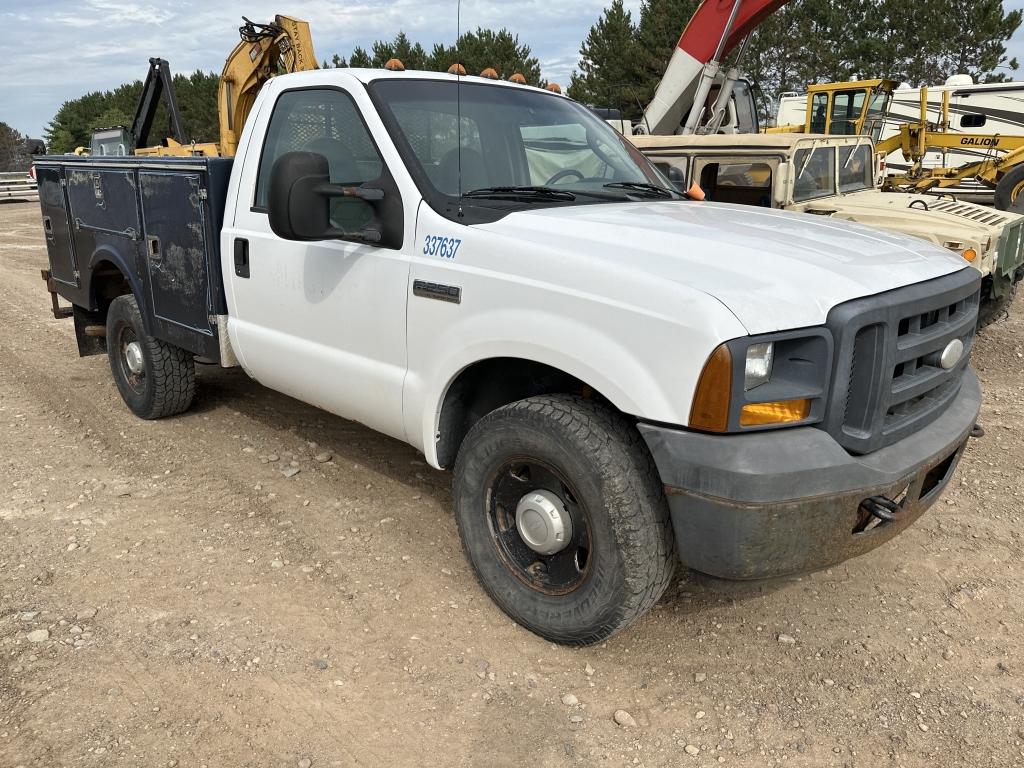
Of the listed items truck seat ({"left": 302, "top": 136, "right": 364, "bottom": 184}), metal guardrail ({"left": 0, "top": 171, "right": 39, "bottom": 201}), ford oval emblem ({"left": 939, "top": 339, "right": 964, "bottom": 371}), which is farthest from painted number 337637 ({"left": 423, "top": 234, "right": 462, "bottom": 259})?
metal guardrail ({"left": 0, "top": 171, "right": 39, "bottom": 201})

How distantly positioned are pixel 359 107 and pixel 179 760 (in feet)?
8.20

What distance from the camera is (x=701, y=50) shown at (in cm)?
1025

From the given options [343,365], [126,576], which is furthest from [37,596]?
[343,365]

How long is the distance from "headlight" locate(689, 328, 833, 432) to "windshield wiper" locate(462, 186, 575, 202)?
1305 mm

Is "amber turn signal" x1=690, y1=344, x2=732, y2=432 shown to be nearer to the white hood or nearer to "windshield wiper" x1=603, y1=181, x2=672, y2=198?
the white hood

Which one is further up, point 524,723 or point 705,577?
point 705,577

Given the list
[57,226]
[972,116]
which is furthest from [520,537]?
[972,116]

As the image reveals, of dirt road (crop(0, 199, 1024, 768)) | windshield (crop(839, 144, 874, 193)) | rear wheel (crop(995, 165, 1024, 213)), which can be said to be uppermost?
windshield (crop(839, 144, 874, 193))

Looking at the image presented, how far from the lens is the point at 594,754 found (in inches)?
99.2

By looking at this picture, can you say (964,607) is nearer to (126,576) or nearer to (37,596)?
(126,576)

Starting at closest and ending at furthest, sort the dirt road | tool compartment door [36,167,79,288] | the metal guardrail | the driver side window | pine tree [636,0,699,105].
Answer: the dirt road
the driver side window
tool compartment door [36,167,79,288]
the metal guardrail
pine tree [636,0,699,105]

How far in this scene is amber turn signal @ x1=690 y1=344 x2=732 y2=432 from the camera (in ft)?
7.50

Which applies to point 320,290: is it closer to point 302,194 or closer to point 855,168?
point 302,194

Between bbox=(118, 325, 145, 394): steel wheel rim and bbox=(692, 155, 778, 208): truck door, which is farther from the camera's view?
bbox=(692, 155, 778, 208): truck door
